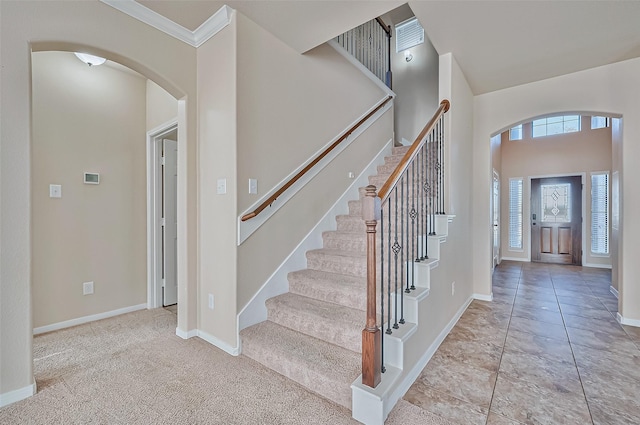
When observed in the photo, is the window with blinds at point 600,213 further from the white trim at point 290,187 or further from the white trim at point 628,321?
the white trim at point 290,187

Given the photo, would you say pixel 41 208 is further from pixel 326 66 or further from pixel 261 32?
pixel 326 66

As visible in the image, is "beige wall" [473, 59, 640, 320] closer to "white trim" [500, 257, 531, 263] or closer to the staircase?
the staircase

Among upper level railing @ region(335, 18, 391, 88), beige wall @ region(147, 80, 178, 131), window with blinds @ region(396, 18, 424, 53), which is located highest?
window with blinds @ region(396, 18, 424, 53)

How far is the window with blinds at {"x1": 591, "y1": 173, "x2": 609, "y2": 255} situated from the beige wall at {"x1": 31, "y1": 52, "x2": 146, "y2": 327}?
8.37 meters

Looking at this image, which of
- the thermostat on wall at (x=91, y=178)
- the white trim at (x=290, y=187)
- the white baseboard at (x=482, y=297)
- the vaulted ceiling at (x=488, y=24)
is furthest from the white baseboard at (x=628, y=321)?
the thermostat on wall at (x=91, y=178)

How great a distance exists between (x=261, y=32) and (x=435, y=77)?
3788 mm

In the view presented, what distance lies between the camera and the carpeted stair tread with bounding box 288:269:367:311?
2260 mm

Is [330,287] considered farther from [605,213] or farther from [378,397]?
[605,213]

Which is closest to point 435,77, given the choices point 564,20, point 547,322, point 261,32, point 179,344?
point 564,20

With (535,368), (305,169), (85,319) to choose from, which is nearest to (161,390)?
(85,319)

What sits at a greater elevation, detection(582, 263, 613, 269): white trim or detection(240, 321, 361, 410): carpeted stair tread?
detection(240, 321, 361, 410): carpeted stair tread

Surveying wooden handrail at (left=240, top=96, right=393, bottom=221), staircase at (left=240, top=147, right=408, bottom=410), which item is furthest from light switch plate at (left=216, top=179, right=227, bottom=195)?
staircase at (left=240, top=147, right=408, bottom=410)

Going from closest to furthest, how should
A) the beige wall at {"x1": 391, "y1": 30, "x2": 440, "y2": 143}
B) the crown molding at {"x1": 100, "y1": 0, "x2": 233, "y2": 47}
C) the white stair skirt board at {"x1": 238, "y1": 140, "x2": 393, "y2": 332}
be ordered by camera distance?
the crown molding at {"x1": 100, "y1": 0, "x2": 233, "y2": 47}
the white stair skirt board at {"x1": 238, "y1": 140, "x2": 393, "y2": 332}
the beige wall at {"x1": 391, "y1": 30, "x2": 440, "y2": 143}

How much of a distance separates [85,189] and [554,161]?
8.69m
